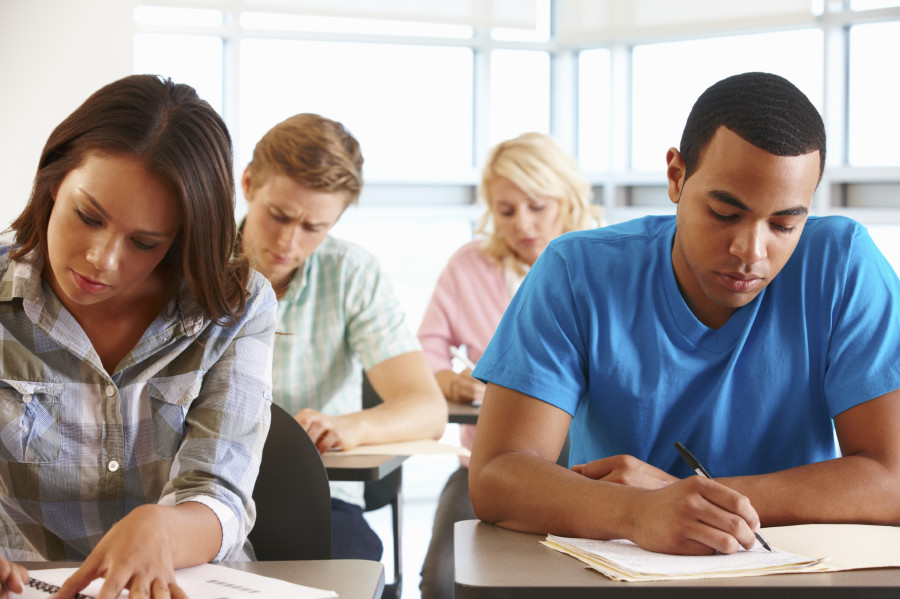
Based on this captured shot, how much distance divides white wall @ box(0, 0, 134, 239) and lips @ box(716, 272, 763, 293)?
2074mm

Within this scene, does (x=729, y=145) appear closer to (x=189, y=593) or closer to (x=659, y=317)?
(x=659, y=317)

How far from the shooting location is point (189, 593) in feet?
3.10

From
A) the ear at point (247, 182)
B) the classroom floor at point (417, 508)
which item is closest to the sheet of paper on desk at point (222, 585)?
the ear at point (247, 182)

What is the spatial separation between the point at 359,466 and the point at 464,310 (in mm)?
1233

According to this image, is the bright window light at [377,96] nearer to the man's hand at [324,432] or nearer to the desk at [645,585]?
the man's hand at [324,432]

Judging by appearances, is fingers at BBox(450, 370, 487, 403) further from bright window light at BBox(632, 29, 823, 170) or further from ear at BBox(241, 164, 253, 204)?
bright window light at BBox(632, 29, 823, 170)

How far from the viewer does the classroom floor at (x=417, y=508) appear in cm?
365

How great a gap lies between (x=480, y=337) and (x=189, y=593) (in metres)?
1.95

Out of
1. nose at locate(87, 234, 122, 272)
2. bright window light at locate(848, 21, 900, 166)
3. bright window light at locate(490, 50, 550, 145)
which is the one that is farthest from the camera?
bright window light at locate(490, 50, 550, 145)

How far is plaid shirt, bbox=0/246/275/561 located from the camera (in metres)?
1.21

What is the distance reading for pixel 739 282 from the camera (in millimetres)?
1309

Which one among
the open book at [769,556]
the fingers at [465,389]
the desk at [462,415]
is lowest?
the desk at [462,415]

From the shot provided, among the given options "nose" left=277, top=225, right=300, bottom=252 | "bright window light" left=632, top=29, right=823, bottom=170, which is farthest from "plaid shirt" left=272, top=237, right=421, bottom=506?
"bright window light" left=632, top=29, right=823, bottom=170

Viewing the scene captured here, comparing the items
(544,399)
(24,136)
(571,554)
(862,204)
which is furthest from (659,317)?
(862,204)
